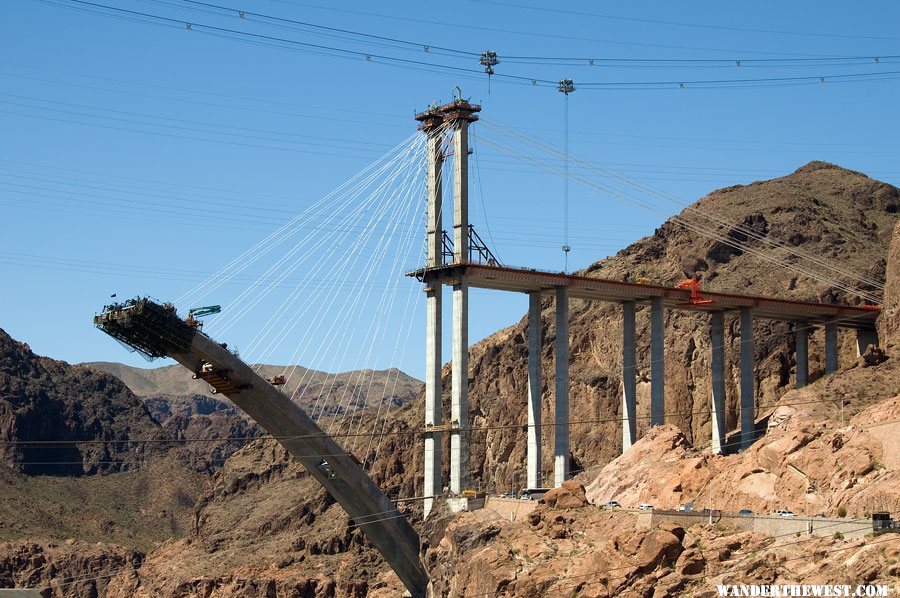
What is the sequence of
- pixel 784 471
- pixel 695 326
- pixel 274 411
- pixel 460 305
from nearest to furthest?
1. pixel 784 471
2. pixel 274 411
3. pixel 460 305
4. pixel 695 326

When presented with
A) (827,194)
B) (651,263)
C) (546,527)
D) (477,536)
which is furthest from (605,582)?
(827,194)

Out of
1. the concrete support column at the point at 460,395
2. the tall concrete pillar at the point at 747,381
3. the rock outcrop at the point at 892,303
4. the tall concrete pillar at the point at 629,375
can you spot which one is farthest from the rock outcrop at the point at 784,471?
the tall concrete pillar at the point at 747,381

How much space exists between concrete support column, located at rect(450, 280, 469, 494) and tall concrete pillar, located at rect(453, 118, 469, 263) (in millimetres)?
2984

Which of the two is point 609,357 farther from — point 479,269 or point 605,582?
point 605,582

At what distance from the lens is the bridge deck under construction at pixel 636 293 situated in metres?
101

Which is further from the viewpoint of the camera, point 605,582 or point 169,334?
point 169,334

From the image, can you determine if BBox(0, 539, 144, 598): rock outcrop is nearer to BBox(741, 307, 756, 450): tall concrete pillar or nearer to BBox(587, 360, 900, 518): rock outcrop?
BBox(741, 307, 756, 450): tall concrete pillar

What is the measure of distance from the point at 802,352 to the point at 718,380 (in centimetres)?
934

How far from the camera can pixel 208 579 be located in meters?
142

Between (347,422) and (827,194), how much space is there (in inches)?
2055

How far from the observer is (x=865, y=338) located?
127938mm

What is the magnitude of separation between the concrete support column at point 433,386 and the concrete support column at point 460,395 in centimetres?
99

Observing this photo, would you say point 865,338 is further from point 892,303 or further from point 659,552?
point 659,552

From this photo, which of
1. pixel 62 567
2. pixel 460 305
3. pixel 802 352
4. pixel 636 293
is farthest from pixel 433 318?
pixel 62 567
